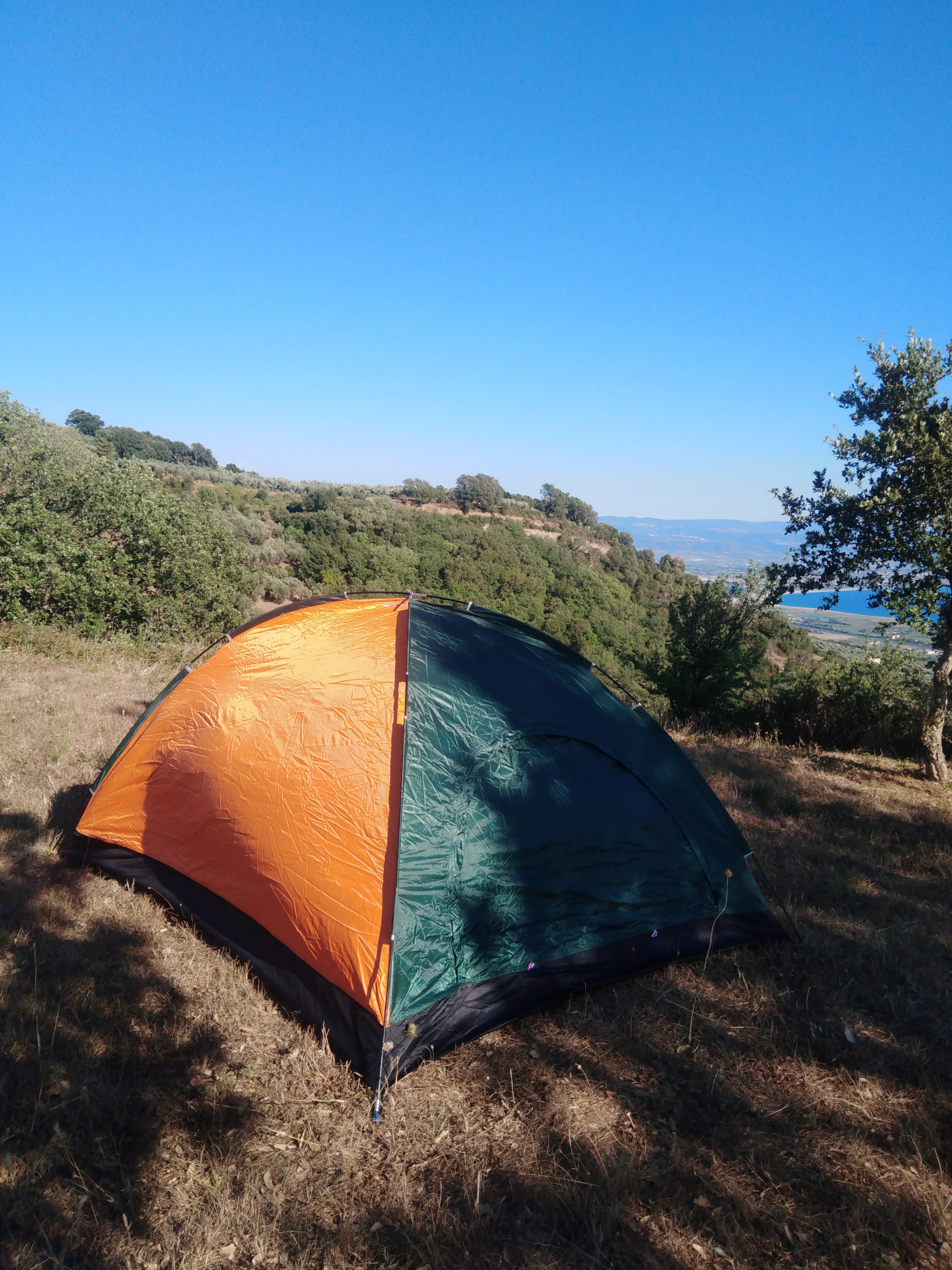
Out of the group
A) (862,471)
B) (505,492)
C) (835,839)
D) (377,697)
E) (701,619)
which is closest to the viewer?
A: (377,697)

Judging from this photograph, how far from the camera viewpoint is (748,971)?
385 cm

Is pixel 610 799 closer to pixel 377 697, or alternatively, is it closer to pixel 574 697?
pixel 574 697

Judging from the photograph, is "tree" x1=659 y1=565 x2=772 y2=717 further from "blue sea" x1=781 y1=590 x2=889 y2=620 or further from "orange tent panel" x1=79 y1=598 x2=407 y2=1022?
"orange tent panel" x1=79 y1=598 x2=407 y2=1022

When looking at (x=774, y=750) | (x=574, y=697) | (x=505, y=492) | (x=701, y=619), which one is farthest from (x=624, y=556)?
(x=574, y=697)

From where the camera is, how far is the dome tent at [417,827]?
3223 mm

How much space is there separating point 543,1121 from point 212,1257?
54.0 inches

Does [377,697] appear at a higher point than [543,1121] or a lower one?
higher

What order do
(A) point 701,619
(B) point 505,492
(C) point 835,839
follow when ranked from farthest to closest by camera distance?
(B) point 505,492 → (A) point 701,619 → (C) point 835,839

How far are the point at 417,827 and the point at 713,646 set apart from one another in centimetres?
1315

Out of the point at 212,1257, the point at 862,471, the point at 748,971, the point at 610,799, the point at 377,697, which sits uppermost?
the point at 862,471

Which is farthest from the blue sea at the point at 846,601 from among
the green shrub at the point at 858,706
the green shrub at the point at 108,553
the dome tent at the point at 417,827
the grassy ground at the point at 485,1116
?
the green shrub at the point at 108,553

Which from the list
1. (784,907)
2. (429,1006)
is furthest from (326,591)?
(429,1006)

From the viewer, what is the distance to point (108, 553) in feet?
51.2

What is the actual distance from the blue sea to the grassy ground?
4.67 m
